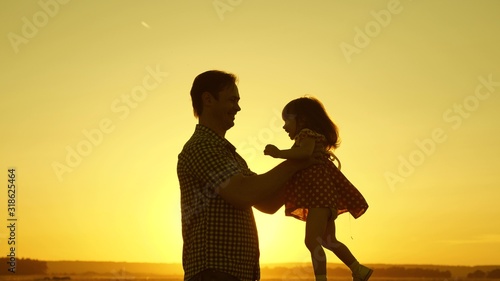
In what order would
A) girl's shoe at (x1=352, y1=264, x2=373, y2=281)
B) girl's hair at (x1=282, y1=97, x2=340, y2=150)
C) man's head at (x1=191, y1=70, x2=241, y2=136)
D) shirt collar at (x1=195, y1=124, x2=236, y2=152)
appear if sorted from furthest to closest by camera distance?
girl's hair at (x1=282, y1=97, x2=340, y2=150) → girl's shoe at (x1=352, y1=264, x2=373, y2=281) → man's head at (x1=191, y1=70, x2=241, y2=136) → shirt collar at (x1=195, y1=124, x2=236, y2=152)

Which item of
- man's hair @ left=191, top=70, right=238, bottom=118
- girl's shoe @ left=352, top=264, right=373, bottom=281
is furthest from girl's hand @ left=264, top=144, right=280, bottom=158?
girl's shoe @ left=352, top=264, right=373, bottom=281

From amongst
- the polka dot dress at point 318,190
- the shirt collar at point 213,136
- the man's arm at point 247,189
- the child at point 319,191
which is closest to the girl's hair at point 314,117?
the child at point 319,191

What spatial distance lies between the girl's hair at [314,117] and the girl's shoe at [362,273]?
111cm

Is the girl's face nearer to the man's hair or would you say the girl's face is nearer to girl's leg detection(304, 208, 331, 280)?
girl's leg detection(304, 208, 331, 280)

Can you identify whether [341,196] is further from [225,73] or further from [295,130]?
[225,73]

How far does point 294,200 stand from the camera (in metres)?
5.20

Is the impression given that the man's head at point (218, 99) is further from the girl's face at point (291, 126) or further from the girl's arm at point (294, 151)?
the girl's face at point (291, 126)

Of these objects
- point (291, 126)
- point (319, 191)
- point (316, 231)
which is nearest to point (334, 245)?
point (316, 231)

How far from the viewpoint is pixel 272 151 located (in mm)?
4680

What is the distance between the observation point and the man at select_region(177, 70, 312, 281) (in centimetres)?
412

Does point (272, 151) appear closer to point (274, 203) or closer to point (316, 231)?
point (274, 203)

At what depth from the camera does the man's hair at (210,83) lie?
4.65 m

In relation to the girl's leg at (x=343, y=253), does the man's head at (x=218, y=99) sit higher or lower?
higher

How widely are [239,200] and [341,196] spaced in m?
1.61
